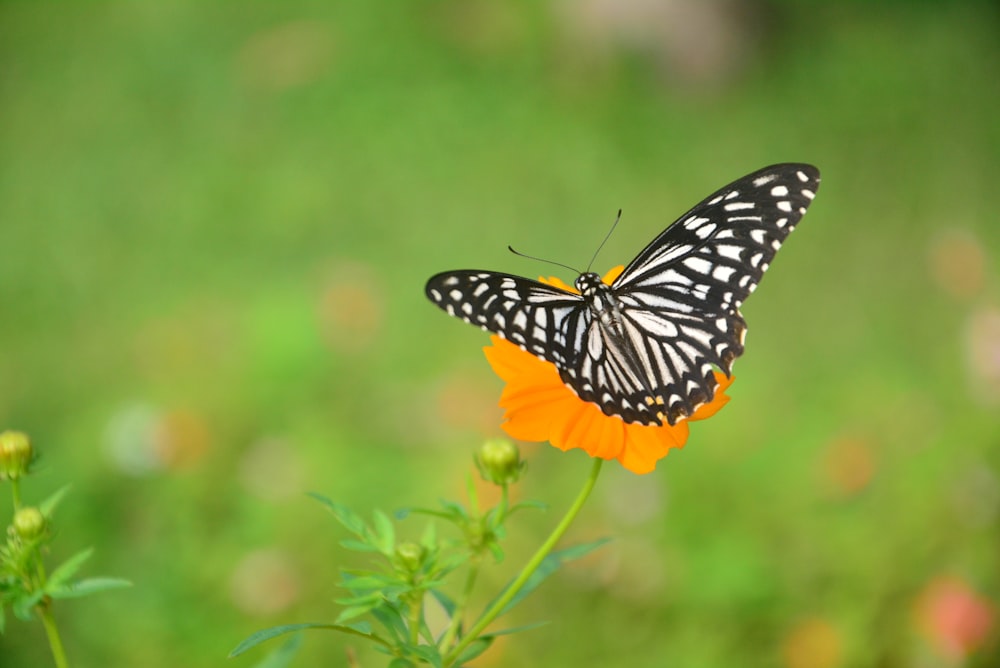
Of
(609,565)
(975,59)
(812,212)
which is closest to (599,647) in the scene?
(609,565)

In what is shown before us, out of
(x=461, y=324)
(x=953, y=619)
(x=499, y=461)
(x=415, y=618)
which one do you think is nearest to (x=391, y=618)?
(x=415, y=618)

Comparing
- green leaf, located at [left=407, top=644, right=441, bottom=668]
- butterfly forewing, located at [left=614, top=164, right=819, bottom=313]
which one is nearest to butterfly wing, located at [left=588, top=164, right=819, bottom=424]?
butterfly forewing, located at [left=614, top=164, right=819, bottom=313]

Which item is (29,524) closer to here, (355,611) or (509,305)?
(355,611)

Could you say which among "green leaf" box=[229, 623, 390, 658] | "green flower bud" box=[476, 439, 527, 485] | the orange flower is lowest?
"green leaf" box=[229, 623, 390, 658]

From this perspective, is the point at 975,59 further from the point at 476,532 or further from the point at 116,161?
the point at 476,532

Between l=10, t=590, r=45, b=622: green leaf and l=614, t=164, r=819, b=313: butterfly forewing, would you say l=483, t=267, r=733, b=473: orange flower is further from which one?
l=10, t=590, r=45, b=622: green leaf

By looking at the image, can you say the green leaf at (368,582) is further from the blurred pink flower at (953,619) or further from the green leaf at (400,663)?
the blurred pink flower at (953,619)

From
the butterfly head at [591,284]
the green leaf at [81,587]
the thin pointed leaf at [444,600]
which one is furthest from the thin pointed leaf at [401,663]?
the butterfly head at [591,284]
